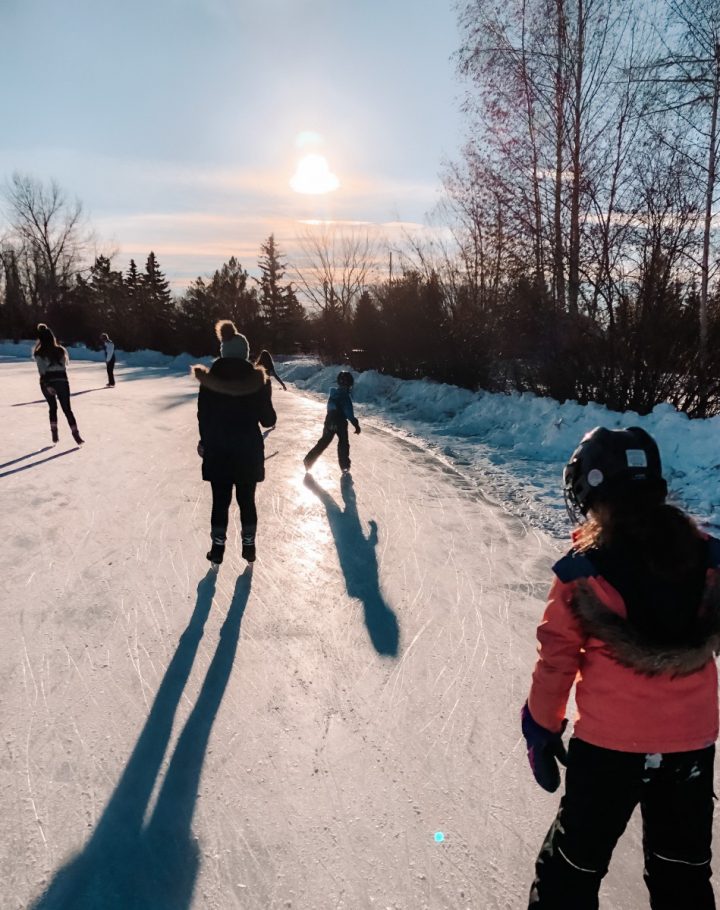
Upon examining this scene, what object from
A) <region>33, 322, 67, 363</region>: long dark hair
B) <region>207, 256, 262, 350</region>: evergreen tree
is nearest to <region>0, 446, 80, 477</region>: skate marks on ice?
<region>33, 322, 67, 363</region>: long dark hair

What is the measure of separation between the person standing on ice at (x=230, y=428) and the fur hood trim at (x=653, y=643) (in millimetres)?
3051

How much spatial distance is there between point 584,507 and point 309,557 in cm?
323

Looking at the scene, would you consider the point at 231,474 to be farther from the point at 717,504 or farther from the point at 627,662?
the point at 717,504

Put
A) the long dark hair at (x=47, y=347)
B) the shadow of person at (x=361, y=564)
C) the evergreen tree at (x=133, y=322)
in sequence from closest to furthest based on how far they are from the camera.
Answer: the shadow of person at (x=361, y=564)
the long dark hair at (x=47, y=347)
the evergreen tree at (x=133, y=322)

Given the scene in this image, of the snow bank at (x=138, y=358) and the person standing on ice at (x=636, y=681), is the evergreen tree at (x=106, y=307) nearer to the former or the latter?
the snow bank at (x=138, y=358)

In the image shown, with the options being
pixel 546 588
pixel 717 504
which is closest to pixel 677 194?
pixel 717 504

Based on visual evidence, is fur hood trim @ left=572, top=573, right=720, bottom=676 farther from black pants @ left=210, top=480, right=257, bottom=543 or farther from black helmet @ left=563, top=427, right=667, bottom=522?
black pants @ left=210, top=480, right=257, bottom=543

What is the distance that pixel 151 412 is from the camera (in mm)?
11875

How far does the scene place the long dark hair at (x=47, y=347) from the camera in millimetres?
7898

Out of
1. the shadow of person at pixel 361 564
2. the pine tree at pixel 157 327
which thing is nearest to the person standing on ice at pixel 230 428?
the shadow of person at pixel 361 564

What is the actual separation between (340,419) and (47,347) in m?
4.29

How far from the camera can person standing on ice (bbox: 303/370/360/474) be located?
22.9ft

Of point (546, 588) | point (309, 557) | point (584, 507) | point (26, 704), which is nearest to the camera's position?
point (584, 507)

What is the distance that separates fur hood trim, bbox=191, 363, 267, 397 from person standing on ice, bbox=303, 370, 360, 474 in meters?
2.81
